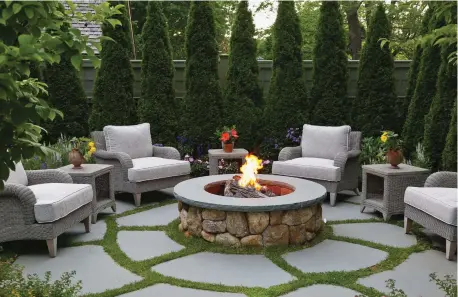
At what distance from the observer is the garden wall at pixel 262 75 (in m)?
7.65

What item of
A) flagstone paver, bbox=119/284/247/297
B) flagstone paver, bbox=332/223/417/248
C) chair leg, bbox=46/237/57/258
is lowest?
flagstone paver, bbox=332/223/417/248

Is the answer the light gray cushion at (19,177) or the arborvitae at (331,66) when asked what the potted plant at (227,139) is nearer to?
the arborvitae at (331,66)

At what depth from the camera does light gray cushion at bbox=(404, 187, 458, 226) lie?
372 cm

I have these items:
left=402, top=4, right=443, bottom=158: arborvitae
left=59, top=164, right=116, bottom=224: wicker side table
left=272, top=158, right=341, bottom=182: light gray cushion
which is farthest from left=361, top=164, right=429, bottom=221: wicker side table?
left=59, top=164, right=116, bottom=224: wicker side table

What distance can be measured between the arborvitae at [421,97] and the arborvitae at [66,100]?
16.7ft

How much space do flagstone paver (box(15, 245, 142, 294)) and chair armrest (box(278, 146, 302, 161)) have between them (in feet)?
9.53

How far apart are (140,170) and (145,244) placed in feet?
5.18

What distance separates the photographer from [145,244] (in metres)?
4.21

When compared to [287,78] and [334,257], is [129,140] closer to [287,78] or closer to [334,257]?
[287,78]

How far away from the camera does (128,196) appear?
621cm

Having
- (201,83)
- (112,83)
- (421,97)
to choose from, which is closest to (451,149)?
(421,97)

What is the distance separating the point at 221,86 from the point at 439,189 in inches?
178

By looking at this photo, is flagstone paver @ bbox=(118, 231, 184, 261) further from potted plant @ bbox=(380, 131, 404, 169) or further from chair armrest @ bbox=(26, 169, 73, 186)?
potted plant @ bbox=(380, 131, 404, 169)

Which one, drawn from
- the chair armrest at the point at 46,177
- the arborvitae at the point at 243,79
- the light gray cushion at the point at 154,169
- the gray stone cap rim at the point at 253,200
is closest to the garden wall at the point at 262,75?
the arborvitae at the point at 243,79
